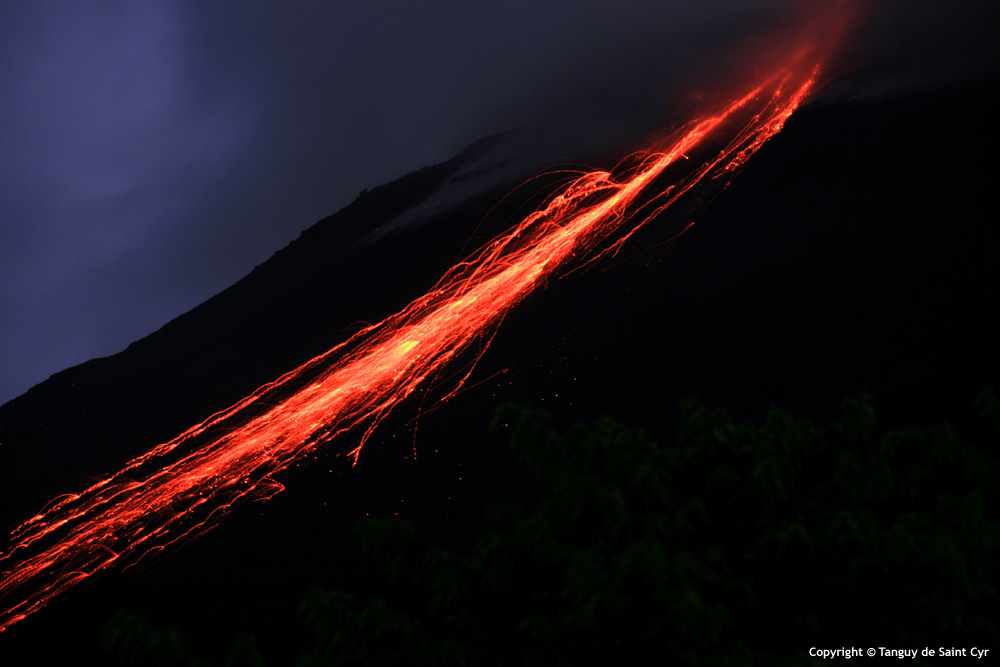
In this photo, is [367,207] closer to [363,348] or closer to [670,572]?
[363,348]

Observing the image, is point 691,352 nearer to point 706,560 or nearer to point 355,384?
point 706,560

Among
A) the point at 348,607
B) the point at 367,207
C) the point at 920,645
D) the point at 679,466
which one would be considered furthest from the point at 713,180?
the point at 367,207

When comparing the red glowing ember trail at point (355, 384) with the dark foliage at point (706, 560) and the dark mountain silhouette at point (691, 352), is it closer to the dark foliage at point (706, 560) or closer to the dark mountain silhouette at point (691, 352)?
the dark mountain silhouette at point (691, 352)

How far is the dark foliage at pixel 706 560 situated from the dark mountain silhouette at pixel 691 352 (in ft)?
4.41

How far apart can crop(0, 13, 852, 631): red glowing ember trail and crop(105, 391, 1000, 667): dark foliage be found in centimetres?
271

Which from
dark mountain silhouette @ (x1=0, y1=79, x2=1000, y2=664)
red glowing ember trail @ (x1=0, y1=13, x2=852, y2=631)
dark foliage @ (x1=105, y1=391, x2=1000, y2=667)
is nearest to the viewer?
dark foliage @ (x1=105, y1=391, x2=1000, y2=667)

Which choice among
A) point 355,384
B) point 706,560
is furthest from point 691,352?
point 355,384

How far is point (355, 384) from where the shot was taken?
5742mm

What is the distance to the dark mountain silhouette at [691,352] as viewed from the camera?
143 inches

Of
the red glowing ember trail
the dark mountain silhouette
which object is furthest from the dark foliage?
the red glowing ember trail

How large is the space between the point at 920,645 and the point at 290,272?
883cm

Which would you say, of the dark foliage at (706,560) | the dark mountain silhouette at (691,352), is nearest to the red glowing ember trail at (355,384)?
the dark mountain silhouette at (691,352)

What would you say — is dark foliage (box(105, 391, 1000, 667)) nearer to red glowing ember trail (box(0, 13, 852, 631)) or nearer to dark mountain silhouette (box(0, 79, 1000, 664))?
dark mountain silhouette (box(0, 79, 1000, 664))

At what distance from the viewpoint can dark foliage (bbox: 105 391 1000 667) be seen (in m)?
1.79
